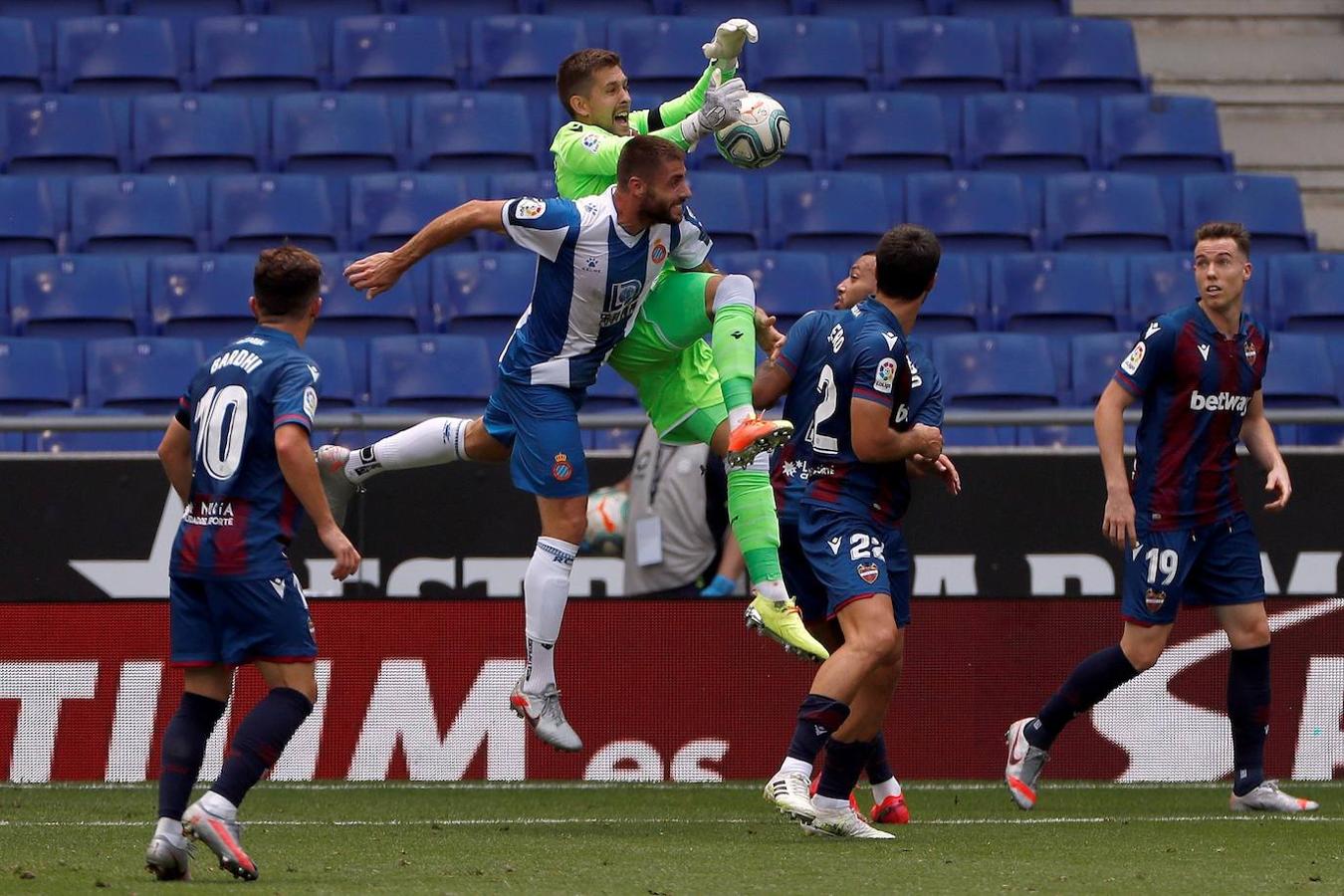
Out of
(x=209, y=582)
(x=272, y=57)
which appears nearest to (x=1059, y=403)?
(x=272, y=57)

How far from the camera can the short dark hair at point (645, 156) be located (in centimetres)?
657

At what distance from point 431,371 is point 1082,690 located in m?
4.81

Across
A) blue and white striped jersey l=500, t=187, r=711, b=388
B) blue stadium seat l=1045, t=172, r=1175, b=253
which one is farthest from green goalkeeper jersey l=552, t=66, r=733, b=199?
blue stadium seat l=1045, t=172, r=1175, b=253

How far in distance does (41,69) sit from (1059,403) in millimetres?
7182

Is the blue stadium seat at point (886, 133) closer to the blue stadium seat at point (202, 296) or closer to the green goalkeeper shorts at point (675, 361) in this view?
the blue stadium seat at point (202, 296)

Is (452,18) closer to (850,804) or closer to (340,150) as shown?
(340,150)

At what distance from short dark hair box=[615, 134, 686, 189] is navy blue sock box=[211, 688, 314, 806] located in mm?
2133

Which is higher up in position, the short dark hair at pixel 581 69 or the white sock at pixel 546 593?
the short dark hair at pixel 581 69

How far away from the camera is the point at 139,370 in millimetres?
10945

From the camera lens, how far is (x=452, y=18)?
1391cm

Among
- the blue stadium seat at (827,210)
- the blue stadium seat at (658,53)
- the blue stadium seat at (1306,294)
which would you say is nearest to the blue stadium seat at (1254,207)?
the blue stadium seat at (1306,294)

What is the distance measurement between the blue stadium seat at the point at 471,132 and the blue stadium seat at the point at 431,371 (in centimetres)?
196

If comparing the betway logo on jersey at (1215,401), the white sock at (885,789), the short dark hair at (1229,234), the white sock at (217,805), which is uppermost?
the short dark hair at (1229,234)

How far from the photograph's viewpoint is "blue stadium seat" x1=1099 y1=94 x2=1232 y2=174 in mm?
13453
